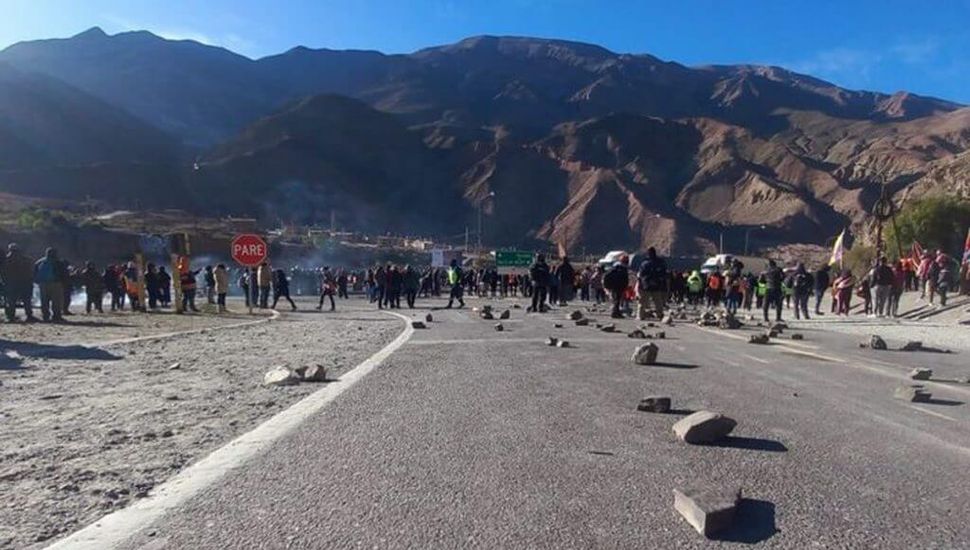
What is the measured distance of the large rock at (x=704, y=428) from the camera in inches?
218

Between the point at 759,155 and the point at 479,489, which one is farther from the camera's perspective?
the point at 759,155

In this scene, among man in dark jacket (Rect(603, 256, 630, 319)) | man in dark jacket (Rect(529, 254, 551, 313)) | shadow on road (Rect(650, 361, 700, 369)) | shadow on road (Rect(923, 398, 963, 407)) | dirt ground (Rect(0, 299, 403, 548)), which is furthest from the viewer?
man in dark jacket (Rect(529, 254, 551, 313))

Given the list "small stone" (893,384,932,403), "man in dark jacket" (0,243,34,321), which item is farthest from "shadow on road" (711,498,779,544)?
"man in dark jacket" (0,243,34,321)

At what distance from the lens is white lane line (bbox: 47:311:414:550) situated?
374 cm

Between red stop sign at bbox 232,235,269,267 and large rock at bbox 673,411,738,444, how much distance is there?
2097cm

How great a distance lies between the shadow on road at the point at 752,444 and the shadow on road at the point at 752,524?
4.16 ft

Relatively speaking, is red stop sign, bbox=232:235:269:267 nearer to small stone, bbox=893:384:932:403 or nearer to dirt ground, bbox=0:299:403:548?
dirt ground, bbox=0:299:403:548

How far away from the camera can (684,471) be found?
4.79 m

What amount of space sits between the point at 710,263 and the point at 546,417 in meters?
64.6

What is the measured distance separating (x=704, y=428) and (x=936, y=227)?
5203 centimetres

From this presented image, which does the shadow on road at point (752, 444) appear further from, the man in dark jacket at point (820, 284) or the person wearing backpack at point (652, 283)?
the man in dark jacket at point (820, 284)

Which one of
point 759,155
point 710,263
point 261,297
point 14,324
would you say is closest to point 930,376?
point 14,324

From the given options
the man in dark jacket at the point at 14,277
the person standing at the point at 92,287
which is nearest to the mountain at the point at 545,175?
the person standing at the point at 92,287

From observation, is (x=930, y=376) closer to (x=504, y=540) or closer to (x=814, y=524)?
(x=814, y=524)
